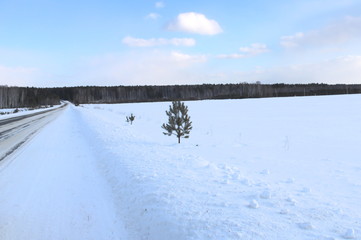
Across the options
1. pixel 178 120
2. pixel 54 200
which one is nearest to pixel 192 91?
pixel 178 120

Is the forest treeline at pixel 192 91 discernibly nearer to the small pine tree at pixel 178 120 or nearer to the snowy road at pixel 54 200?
the small pine tree at pixel 178 120

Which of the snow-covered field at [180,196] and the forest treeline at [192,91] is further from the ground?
the forest treeline at [192,91]

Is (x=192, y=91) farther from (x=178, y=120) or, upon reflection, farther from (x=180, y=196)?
(x=180, y=196)

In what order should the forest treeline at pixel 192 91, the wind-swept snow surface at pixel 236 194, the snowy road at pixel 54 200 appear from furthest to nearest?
the forest treeline at pixel 192 91 < the snowy road at pixel 54 200 < the wind-swept snow surface at pixel 236 194

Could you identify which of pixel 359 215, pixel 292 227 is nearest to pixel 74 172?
pixel 292 227

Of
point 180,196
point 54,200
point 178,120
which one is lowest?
point 54,200

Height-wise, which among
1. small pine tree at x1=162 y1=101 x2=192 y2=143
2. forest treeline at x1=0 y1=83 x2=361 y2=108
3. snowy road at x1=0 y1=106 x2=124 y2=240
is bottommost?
snowy road at x1=0 y1=106 x2=124 y2=240

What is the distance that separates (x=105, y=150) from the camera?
9.82m

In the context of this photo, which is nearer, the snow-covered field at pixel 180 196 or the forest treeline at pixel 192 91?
the snow-covered field at pixel 180 196

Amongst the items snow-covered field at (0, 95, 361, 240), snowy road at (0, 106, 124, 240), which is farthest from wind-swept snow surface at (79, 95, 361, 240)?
snowy road at (0, 106, 124, 240)

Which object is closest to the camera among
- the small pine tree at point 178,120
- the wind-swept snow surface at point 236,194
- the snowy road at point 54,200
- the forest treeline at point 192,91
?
the wind-swept snow surface at point 236,194

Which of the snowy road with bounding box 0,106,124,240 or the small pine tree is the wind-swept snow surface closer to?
the snowy road with bounding box 0,106,124,240

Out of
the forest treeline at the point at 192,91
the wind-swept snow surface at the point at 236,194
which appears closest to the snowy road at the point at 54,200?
the wind-swept snow surface at the point at 236,194

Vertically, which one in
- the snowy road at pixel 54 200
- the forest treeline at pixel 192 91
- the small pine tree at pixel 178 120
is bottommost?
the snowy road at pixel 54 200
